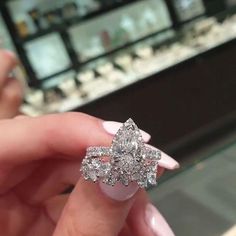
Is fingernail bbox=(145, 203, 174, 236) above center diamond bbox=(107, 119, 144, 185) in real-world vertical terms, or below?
below

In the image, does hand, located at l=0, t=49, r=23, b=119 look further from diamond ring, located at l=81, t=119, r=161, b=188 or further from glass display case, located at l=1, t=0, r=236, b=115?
glass display case, located at l=1, t=0, r=236, b=115

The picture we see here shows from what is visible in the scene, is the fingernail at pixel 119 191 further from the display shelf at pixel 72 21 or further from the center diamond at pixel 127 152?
the display shelf at pixel 72 21

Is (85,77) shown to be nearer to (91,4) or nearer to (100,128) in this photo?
(91,4)

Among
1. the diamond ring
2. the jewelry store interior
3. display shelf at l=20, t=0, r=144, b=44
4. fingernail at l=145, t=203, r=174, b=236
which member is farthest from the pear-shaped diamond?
display shelf at l=20, t=0, r=144, b=44

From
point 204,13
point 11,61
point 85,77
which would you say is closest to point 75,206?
point 11,61

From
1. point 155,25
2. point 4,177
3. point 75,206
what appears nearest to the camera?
point 75,206

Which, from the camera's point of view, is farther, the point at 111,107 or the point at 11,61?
the point at 111,107
